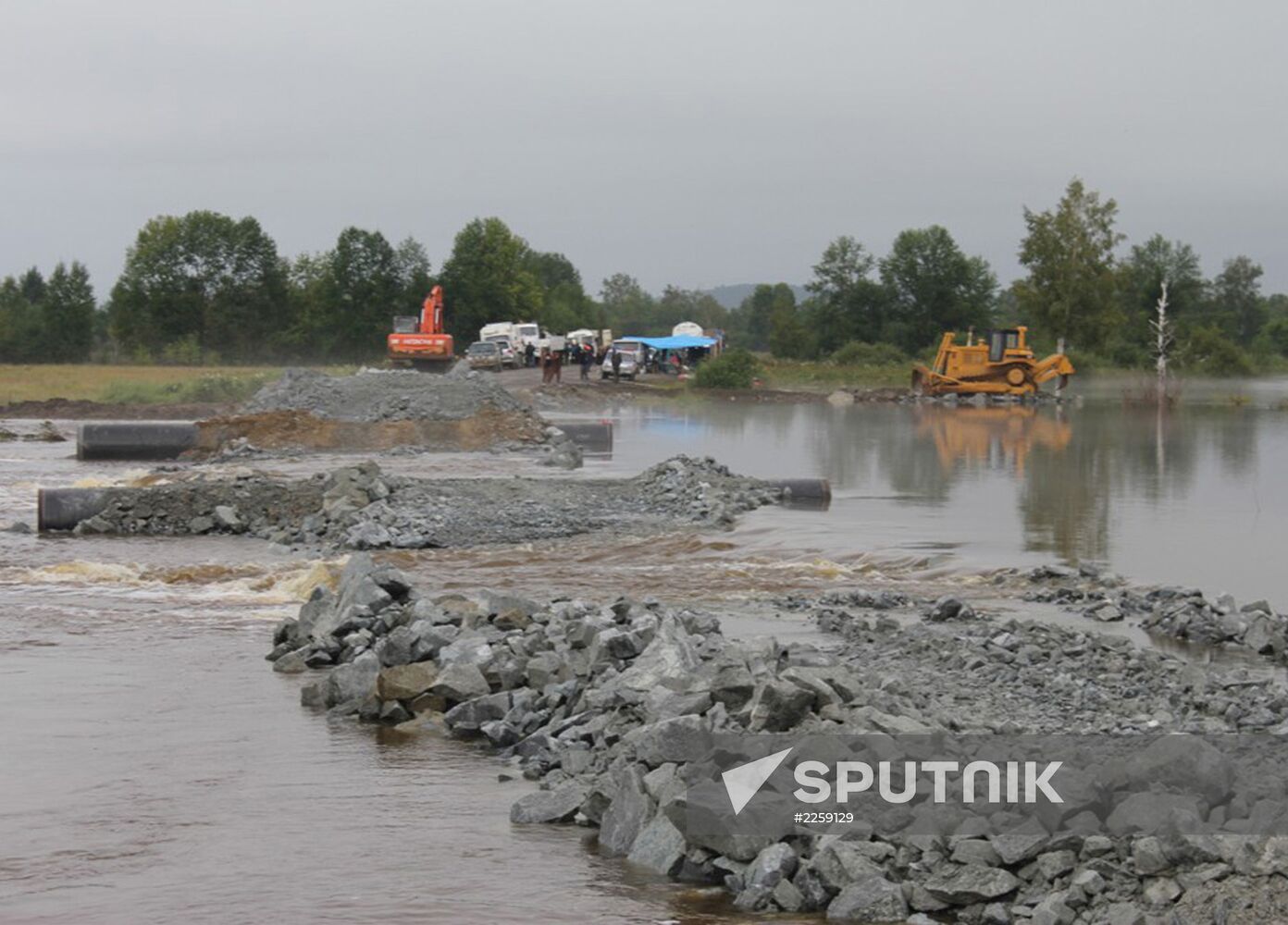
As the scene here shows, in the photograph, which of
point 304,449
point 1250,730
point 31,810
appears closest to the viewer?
point 31,810

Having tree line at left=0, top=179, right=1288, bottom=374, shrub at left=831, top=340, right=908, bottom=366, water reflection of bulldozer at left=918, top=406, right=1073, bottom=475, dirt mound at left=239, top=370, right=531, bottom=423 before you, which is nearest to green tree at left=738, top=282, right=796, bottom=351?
tree line at left=0, top=179, right=1288, bottom=374

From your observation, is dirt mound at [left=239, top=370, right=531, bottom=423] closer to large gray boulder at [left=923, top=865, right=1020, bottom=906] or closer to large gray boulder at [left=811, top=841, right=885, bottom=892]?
large gray boulder at [left=811, top=841, right=885, bottom=892]

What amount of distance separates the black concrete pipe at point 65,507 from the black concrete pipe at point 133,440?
1234cm

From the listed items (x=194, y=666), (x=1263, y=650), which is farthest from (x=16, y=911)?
(x=1263, y=650)

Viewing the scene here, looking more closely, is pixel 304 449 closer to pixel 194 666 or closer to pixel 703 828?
pixel 194 666

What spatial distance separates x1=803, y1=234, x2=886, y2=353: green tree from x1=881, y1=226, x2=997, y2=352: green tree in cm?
107

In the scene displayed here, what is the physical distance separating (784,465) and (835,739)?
24222mm

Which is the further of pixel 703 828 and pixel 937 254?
pixel 937 254

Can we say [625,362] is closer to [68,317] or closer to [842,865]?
[68,317]

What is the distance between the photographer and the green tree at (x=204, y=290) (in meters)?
90.4

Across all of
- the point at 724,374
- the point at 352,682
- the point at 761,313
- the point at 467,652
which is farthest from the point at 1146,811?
the point at 761,313

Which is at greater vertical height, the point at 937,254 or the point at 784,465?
the point at 937,254

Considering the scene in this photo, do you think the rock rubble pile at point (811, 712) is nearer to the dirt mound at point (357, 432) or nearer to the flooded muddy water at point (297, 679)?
the flooded muddy water at point (297, 679)

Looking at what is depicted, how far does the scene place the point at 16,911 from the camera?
24.2ft
